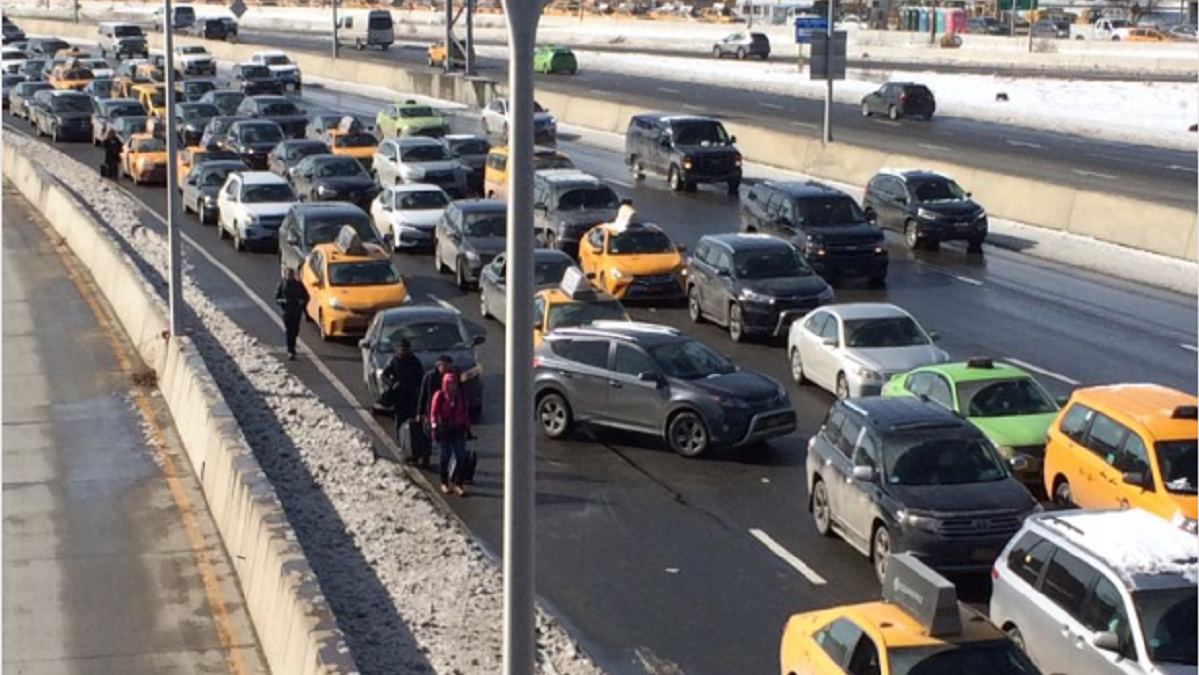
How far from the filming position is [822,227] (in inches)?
1390

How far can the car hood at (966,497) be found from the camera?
17.6 m

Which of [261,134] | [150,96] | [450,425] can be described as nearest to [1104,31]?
[150,96]

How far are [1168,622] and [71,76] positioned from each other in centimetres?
6782

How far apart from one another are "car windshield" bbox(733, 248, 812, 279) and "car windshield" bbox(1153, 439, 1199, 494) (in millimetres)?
12135

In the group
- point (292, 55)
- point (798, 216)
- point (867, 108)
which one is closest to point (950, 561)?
point (798, 216)

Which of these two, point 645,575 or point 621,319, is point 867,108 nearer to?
point 621,319

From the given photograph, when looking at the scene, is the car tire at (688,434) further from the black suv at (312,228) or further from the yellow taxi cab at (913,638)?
the black suv at (312,228)

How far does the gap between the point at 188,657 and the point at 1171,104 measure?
65.4 meters

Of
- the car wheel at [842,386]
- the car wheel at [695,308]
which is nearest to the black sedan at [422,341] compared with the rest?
the car wheel at [842,386]

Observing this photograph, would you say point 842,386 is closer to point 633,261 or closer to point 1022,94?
point 633,261

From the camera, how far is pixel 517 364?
A: 380 inches

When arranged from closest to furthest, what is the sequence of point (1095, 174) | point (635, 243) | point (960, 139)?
point (635, 243)
point (1095, 174)
point (960, 139)

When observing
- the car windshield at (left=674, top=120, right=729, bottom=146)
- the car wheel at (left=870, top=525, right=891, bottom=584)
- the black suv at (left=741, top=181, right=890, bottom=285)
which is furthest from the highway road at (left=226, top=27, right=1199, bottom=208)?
the car wheel at (left=870, top=525, right=891, bottom=584)

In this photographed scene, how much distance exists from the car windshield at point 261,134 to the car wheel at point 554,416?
102 ft
